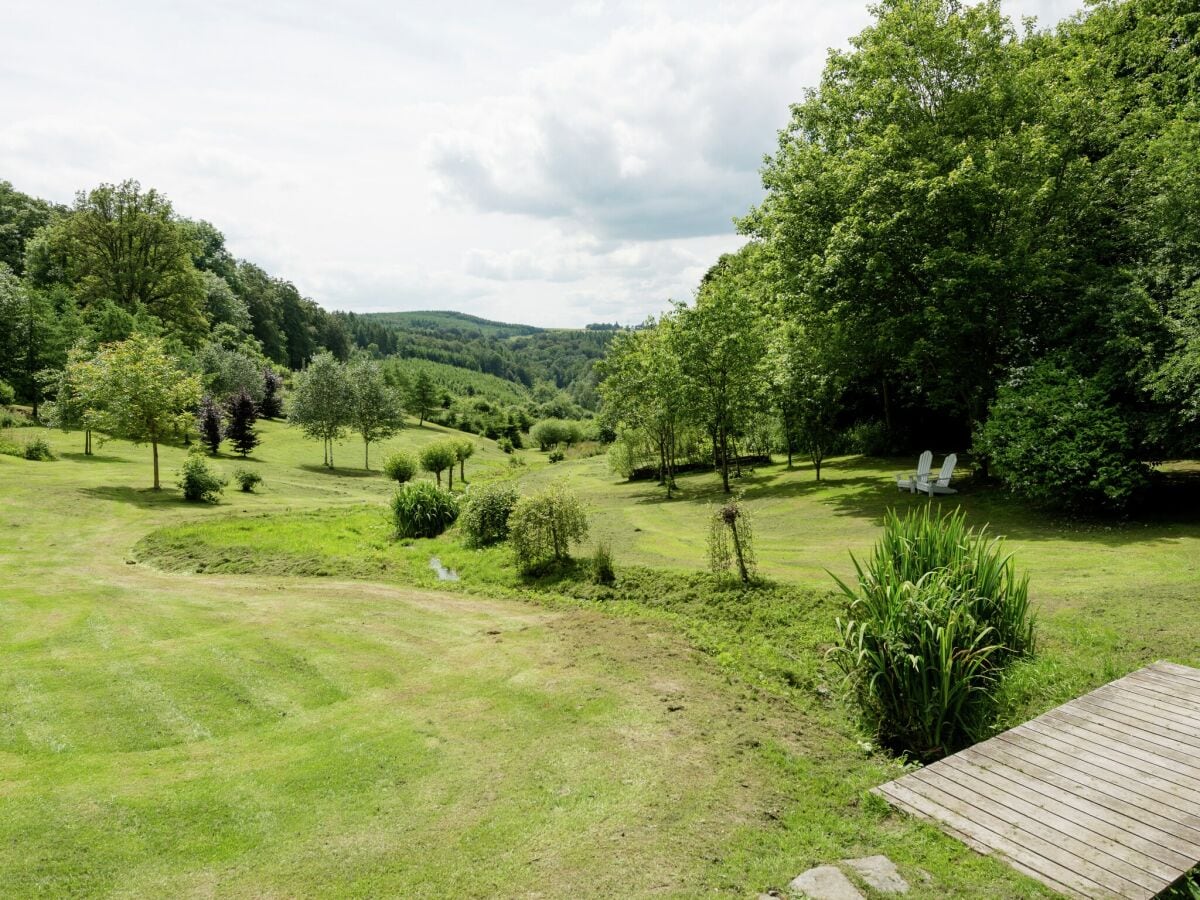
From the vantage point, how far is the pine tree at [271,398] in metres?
65.8

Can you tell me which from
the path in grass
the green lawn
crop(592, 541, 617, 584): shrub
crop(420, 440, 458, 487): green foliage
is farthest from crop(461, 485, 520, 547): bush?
crop(420, 440, 458, 487): green foliage

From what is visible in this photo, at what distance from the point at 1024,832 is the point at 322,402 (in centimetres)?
4909

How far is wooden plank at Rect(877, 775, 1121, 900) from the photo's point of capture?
14.8 ft

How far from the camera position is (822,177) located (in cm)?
2120

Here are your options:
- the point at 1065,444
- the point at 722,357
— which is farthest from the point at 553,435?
the point at 1065,444

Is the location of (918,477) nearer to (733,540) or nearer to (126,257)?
(733,540)

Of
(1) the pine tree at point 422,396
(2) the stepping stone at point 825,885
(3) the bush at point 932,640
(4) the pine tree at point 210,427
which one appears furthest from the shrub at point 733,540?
(1) the pine tree at point 422,396

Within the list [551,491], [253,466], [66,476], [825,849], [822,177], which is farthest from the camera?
[253,466]

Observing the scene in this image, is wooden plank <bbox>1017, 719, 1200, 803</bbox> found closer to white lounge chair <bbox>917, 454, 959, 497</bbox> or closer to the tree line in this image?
the tree line

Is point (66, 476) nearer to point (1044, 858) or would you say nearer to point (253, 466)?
point (253, 466)

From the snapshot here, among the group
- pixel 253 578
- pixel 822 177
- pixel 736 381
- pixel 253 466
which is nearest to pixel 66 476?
pixel 253 466

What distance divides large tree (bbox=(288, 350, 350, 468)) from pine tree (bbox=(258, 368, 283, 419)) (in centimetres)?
1982

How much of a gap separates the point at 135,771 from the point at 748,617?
9.12 meters

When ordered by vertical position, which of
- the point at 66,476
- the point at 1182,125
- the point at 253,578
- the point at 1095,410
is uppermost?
the point at 1182,125
